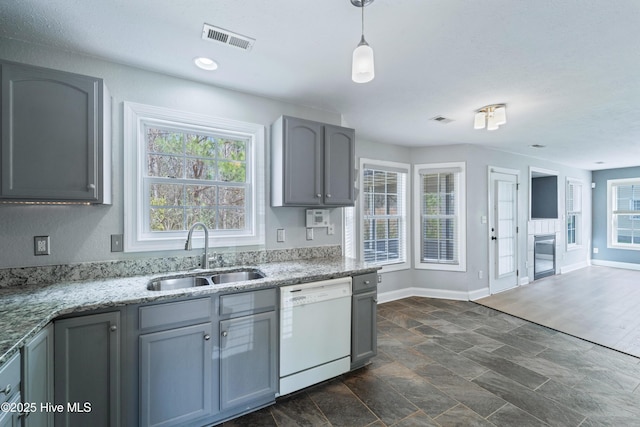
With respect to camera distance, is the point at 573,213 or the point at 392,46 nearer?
the point at 392,46

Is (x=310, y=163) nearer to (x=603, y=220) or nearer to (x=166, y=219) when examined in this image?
(x=166, y=219)

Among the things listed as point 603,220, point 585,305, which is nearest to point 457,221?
point 585,305

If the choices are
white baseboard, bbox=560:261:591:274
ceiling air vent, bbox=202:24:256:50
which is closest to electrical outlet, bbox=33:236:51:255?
ceiling air vent, bbox=202:24:256:50

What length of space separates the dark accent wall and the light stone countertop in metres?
6.32

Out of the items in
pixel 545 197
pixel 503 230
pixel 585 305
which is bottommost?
pixel 585 305

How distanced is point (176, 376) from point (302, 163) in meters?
1.87

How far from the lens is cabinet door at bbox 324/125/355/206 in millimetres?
2781

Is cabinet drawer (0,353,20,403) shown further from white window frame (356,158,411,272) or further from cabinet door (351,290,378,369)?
white window frame (356,158,411,272)

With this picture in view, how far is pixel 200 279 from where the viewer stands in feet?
7.45

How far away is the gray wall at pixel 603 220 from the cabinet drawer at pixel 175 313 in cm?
963

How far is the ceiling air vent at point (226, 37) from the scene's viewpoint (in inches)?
70.8

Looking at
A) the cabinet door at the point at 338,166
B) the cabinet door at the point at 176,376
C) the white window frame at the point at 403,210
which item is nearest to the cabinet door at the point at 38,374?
the cabinet door at the point at 176,376

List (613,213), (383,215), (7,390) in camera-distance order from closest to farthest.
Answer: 1. (7,390)
2. (383,215)
3. (613,213)

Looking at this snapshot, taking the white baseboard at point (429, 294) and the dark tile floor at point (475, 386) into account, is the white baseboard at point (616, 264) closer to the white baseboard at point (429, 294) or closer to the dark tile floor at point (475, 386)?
the white baseboard at point (429, 294)
